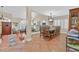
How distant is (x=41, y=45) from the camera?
1841 millimetres

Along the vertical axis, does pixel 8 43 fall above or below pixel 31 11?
below

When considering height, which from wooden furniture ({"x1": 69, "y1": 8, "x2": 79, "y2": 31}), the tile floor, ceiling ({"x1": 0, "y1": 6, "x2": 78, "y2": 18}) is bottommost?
the tile floor

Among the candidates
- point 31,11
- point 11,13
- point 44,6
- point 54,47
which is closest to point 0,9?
point 11,13

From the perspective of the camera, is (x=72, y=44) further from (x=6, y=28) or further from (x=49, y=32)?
(x=6, y=28)

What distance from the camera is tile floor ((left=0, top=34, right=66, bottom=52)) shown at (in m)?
1.82

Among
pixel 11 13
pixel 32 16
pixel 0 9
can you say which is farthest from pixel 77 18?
pixel 0 9

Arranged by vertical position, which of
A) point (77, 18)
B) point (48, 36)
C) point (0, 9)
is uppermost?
point (0, 9)

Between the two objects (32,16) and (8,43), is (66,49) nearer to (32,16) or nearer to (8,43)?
(32,16)

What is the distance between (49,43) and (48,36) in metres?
0.10

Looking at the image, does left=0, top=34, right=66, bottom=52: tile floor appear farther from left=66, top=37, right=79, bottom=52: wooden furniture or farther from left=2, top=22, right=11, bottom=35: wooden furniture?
left=2, top=22, right=11, bottom=35: wooden furniture

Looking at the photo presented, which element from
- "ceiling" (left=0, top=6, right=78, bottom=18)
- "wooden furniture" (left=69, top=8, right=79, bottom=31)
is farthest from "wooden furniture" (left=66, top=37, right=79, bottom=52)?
"ceiling" (left=0, top=6, right=78, bottom=18)

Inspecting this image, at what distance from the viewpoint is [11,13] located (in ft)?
5.90

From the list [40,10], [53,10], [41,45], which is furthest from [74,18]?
[41,45]

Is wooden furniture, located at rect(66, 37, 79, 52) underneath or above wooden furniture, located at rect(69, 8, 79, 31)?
underneath
